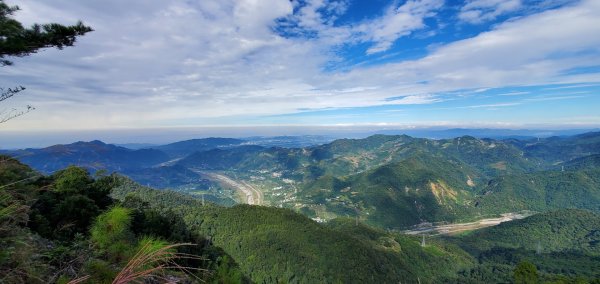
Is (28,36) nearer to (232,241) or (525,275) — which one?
(525,275)

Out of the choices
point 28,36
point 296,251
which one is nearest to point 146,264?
point 28,36

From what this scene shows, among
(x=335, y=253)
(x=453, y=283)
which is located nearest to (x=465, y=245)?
(x=453, y=283)

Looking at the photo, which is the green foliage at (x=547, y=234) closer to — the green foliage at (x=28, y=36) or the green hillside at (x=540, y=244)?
the green hillside at (x=540, y=244)

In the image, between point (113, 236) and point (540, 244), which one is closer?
point (113, 236)

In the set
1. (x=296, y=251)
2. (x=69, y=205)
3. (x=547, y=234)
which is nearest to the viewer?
(x=69, y=205)

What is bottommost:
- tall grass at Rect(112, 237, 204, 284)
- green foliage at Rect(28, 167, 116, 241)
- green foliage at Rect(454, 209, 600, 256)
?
green foliage at Rect(454, 209, 600, 256)

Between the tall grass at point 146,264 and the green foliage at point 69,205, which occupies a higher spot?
the tall grass at point 146,264

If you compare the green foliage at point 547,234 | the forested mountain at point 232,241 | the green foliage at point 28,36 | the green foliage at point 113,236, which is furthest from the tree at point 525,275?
the green foliage at point 547,234

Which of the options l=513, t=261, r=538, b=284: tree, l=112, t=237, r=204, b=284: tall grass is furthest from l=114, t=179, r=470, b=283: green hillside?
l=112, t=237, r=204, b=284: tall grass

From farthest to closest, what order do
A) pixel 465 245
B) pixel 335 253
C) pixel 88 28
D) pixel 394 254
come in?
pixel 465 245 → pixel 394 254 → pixel 335 253 → pixel 88 28

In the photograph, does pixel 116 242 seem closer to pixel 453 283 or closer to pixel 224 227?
pixel 224 227

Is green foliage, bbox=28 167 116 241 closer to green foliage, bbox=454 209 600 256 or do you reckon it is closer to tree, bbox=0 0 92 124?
tree, bbox=0 0 92 124
